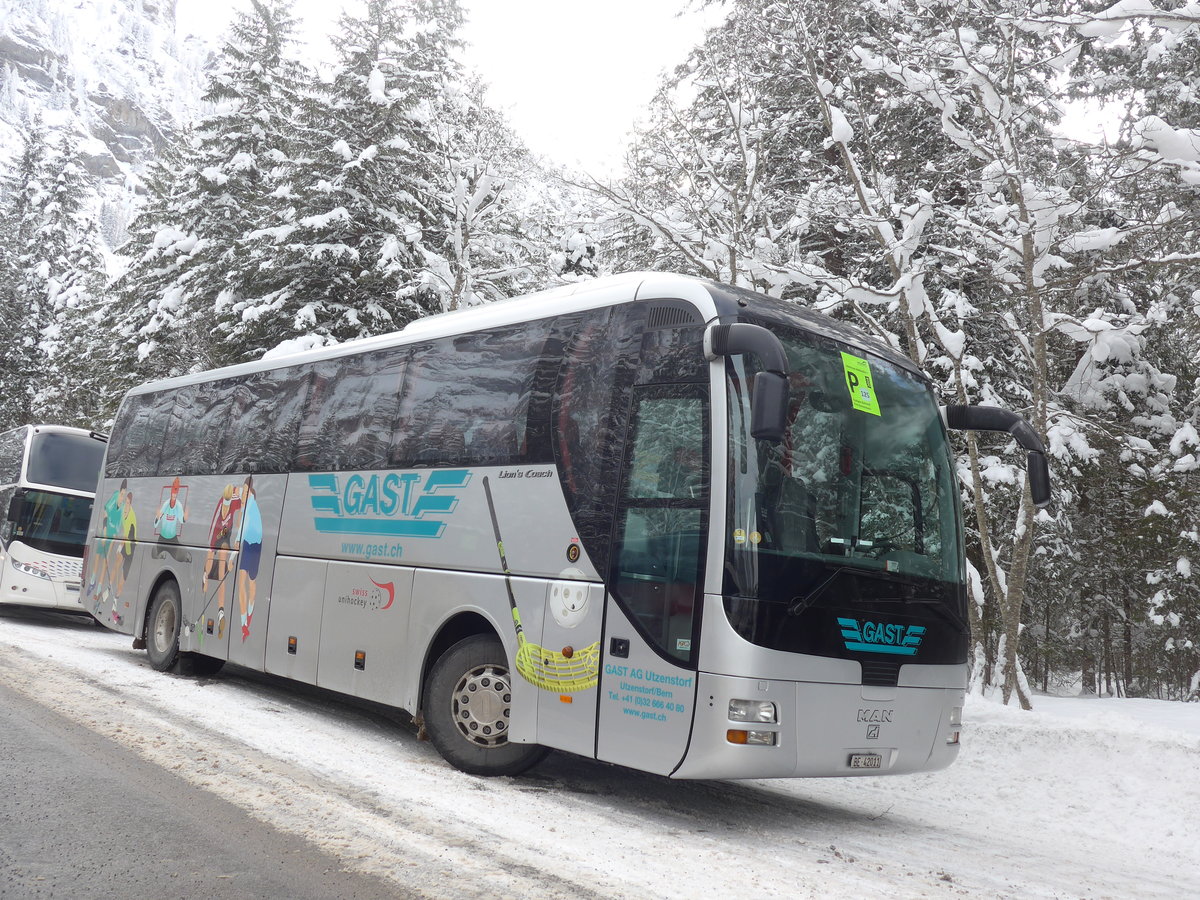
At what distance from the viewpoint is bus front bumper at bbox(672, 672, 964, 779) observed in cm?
566

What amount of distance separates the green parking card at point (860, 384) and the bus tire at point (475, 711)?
2.91 m

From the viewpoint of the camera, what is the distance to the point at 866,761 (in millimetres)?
6195

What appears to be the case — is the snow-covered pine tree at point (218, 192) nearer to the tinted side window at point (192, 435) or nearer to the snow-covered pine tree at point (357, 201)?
the snow-covered pine tree at point (357, 201)

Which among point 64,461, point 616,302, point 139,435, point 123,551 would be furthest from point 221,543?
point 64,461

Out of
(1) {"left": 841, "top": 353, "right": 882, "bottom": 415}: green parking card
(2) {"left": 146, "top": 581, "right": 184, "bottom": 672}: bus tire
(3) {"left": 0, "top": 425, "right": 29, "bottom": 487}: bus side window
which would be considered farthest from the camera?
(3) {"left": 0, "top": 425, "right": 29, "bottom": 487}: bus side window

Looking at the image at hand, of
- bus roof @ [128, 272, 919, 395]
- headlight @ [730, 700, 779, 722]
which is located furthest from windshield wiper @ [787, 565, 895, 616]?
bus roof @ [128, 272, 919, 395]

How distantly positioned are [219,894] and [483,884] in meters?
1.07

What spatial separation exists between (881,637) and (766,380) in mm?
1936

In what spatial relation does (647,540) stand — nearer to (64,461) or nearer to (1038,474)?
(1038,474)

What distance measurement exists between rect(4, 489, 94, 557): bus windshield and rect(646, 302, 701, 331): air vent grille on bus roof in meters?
14.0

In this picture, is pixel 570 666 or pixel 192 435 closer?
pixel 570 666

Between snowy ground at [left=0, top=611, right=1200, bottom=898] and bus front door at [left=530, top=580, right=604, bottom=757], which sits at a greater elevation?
bus front door at [left=530, top=580, right=604, bottom=757]

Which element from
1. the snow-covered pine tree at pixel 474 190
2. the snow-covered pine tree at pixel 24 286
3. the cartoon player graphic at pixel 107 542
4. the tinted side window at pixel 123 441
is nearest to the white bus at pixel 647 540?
the cartoon player graphic at pixel 107 542

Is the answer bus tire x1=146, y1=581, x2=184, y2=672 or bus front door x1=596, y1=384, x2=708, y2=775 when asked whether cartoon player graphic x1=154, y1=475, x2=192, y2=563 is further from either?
bus front door x1=596, y1=384, x2=708, y2=775
